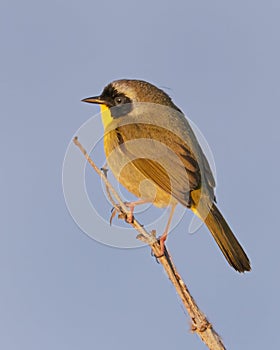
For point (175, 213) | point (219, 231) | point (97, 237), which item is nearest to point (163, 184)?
point (175, 213)

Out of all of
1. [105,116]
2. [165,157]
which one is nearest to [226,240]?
[165,157]

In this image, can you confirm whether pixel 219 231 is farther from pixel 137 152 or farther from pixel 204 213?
pixel 137 152

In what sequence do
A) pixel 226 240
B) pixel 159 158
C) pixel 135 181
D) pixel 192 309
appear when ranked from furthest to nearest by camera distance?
pixel 159 158 → pixel 135 181 → pixel 226 240 → pixel 192 309

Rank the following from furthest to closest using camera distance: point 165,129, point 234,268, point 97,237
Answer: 1. point 165,129
2. point 234,268
3. point 97,237

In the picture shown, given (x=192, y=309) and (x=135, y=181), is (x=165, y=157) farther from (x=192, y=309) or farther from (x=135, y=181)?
(x=192, y=309)

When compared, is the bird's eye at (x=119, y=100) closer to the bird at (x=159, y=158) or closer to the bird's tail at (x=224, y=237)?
the bird at (x=159, y=158)

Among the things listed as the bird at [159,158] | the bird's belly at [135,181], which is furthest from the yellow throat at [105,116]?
the bird's belly at [135,181]

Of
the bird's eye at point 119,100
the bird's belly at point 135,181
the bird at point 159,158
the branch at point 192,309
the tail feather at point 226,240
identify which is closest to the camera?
the branch at point 192,309

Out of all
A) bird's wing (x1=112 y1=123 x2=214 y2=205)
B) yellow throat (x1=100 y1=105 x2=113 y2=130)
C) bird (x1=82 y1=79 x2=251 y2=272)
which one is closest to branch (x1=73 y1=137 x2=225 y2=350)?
bird (x1=82 y1=79 x2=251 y2=272)
